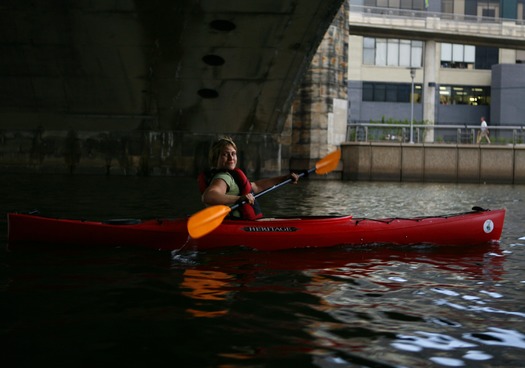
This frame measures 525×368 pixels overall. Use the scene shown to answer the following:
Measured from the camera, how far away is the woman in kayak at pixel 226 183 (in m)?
7.66

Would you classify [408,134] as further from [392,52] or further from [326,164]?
[392,52]

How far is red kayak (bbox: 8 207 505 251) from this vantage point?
308 inches

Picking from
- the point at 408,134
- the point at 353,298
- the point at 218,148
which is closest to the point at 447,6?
the point at 408,134

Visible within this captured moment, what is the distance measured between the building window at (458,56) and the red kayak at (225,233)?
1782 inches

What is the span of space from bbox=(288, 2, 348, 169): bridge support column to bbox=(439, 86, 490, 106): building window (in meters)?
25.5

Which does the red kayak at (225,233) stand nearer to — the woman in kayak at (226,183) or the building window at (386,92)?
the woman in kayak at (226,183)

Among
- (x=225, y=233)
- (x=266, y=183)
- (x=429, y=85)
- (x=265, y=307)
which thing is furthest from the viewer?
(x=429, y=85)

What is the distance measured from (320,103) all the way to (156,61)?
9464mm

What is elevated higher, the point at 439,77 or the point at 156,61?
the point at 439,77

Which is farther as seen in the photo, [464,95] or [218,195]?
[464,95]

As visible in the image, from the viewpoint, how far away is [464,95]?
170 feet

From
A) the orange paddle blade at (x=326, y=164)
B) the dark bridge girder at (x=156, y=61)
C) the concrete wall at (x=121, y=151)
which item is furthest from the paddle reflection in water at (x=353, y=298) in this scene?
the concrete wall at (x=121, y=151)

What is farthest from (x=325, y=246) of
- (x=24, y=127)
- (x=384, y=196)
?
(x=24, y=127)

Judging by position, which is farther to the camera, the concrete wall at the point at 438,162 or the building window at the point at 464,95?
the building window at the point at 464,95
